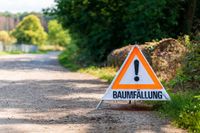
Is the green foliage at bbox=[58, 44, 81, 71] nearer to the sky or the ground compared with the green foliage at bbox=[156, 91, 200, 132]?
nearer to the ground

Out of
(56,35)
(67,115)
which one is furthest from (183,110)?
(56,35)

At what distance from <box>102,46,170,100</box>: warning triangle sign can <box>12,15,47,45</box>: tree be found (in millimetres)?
103535

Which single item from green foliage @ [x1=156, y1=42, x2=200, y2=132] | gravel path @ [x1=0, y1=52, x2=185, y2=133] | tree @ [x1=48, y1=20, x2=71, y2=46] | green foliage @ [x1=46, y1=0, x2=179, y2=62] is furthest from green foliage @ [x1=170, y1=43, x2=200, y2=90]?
tree @ [x1=48, y1=20, x2=71, y2=46]

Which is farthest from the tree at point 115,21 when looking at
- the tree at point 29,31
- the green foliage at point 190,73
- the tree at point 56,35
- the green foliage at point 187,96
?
the tree at point 56,35

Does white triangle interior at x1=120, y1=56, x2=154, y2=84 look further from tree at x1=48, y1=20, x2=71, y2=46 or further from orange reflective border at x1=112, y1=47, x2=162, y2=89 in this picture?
tree at x1=48, y1=20, x2=71, y2=46

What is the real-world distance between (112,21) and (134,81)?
19.1 metres

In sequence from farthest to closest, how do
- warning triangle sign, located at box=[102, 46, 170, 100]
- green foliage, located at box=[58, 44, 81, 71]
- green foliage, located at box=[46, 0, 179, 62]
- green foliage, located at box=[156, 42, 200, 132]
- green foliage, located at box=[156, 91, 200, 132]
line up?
green foliage, located at box=[58, 44, 81, 71] < green foliage, located at box=[46, 0, 179, 62] < warning triangle sign, located at box=[102, 46, 170, 100] < green foliage, located at box=[156, 42, 200, 132] < green foliage, located at box=[156, 91, 200, 132]

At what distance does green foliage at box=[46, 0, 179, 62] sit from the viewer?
2564 cm

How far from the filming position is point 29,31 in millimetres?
114438

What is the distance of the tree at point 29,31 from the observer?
114 metres

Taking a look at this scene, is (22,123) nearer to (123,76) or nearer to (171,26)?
(123,76)

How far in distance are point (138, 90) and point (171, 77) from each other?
5.29 meters

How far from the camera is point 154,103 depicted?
11531 mm

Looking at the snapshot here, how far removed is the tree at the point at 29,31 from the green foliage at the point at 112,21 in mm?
80871
